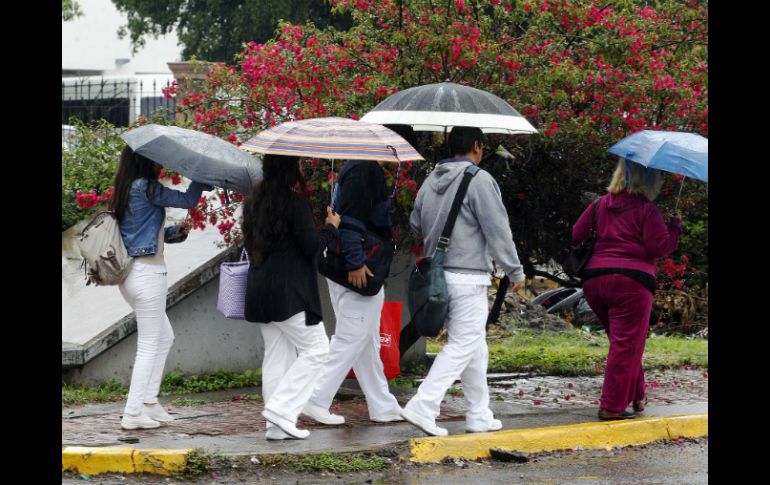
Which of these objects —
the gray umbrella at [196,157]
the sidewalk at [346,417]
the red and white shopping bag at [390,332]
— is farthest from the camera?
the red and white shopping bag at [390,332]

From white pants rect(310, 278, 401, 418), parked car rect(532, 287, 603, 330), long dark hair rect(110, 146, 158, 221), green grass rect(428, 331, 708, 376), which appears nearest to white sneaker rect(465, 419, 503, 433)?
white pants rect(310, 278, 401, 418)

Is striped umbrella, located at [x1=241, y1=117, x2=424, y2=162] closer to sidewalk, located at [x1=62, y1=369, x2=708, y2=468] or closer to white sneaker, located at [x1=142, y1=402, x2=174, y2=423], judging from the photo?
sidewalk, located at [x1=62, y1=369, x2=708, y2=468]

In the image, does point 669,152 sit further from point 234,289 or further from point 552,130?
point 234,289

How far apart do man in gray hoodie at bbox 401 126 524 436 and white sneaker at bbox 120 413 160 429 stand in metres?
1.68

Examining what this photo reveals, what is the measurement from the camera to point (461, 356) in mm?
7180

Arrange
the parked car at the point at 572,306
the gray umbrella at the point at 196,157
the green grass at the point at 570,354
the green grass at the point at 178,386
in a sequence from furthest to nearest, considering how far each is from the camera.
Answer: the parked car at the point at 572,306, the green grass at the point at 570,354, the green grass at the point at 178,386, the gray umbrella at the point at 196,157

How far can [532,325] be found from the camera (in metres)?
16.4

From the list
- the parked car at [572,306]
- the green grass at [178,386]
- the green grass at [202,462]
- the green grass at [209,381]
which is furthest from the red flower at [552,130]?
the parked car at [572,306]

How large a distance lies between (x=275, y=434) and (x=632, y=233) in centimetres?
278

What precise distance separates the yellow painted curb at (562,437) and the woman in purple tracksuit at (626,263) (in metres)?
0.26

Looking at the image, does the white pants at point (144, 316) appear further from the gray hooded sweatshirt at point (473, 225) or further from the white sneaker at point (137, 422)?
the gray hooded sweatshirt at point (473, 225)

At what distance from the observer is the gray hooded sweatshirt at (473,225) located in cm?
712

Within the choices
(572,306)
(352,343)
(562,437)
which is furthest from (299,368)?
(572,306)
